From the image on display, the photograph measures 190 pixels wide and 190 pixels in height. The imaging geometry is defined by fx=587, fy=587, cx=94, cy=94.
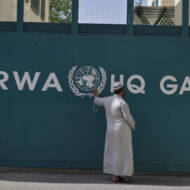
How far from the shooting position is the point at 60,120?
33.4ft

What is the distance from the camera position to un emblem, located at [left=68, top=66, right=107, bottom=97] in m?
10.2

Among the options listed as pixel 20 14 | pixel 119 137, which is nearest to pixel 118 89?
pixel 119 137

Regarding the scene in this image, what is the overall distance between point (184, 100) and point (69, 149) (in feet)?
7.09

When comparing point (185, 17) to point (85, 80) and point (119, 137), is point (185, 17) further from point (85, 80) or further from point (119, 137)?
point (119, 137)

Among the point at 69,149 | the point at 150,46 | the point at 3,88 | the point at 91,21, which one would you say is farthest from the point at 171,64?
the point at 3,88

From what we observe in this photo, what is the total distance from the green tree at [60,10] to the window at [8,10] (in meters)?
0.63

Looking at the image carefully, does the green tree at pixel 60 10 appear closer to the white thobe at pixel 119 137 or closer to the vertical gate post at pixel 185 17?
the white thobe at pixel 119 137

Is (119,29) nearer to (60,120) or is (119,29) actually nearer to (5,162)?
(60,120)

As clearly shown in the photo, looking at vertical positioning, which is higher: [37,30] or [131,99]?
[37,30]

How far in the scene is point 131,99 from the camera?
33.2 feet

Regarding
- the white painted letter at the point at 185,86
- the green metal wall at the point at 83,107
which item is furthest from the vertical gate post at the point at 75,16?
the white painted letter at the point at 185,86

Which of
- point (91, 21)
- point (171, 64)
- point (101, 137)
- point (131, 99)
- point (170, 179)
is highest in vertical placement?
point (91, 21)

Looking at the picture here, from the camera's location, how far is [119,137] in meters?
9.46

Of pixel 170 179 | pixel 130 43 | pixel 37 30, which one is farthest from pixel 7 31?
pixel 170 179
